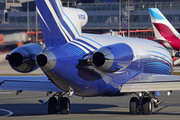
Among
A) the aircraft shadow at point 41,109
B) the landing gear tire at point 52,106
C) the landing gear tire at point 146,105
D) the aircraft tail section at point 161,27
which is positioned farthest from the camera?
the aircraft tail section at point 161,27

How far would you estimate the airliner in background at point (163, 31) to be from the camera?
58281 millimetres

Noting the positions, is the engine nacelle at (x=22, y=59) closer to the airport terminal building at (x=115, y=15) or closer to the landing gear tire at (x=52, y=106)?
the landing gear tire at (x=52, y=106)

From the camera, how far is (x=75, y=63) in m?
15.5

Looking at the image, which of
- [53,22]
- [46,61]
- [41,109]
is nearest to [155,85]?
[46,61]

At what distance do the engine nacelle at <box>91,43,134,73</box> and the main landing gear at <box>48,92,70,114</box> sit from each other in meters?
3.49

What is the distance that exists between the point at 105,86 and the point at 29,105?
773 centimetres

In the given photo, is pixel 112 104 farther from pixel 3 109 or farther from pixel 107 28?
pixel 107 28

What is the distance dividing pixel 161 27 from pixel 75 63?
44852 mm

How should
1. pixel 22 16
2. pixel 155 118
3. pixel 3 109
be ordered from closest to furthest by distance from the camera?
pixel 155 118 < pixel 3 109 < pixel 22 16

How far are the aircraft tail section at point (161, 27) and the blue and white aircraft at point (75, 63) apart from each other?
1603 inches

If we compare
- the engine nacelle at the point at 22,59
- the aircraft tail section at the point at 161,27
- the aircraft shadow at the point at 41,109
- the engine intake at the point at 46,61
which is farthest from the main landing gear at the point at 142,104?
the aircraft tail section at the point at 161,27

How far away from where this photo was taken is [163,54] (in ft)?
72.2

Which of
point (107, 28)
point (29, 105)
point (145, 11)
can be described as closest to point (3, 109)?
point (29, 105)

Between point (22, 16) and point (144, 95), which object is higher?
point (22, 16)
